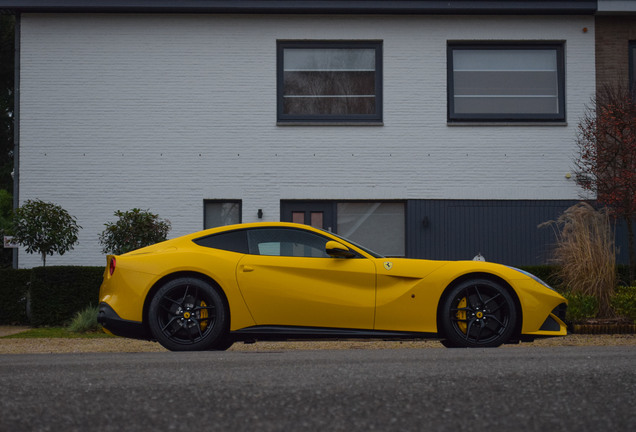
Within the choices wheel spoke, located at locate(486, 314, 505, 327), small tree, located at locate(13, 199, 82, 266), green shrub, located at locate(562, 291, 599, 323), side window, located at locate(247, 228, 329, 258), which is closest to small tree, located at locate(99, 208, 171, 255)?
small tree, located at locate(13, 199, 82, 266)

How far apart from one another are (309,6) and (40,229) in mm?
6660

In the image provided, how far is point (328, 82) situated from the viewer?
16.6 m

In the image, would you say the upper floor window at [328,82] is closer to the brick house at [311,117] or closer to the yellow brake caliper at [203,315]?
the brick house at [311,117]

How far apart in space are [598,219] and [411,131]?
472cm

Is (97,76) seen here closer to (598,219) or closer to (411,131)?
(411,131)

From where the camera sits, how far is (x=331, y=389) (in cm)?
405

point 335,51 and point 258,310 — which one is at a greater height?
point 335,51

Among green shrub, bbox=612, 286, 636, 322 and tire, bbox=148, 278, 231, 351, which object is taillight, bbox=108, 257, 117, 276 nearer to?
tire, bbox=148, 278, 231, 351

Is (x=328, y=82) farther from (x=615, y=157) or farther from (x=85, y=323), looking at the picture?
(x=85, y=323)

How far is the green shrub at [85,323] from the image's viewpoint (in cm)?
1248

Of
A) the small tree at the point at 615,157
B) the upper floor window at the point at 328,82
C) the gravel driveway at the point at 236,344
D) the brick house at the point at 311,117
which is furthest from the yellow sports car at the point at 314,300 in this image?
the upper floor window at the point at 328,82

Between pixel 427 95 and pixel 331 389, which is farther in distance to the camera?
pixel 427 95

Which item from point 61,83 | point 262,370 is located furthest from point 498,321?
point 61,83

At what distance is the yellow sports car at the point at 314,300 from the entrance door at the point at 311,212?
27.9 feet
